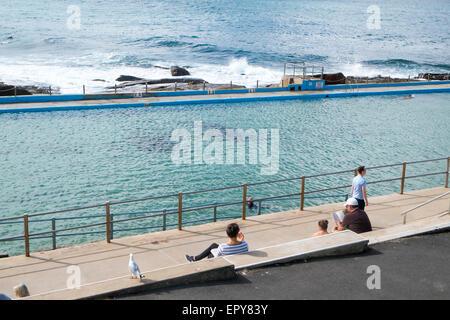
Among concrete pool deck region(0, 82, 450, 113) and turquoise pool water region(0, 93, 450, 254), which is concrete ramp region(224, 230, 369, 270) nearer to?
turquoise pool water region(0, 93, 450, 254)

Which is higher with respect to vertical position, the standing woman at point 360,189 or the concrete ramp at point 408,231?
the standing woman at point 360,189

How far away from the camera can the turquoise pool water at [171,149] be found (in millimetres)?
16062

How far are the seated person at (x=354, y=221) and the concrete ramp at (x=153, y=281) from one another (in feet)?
11.1

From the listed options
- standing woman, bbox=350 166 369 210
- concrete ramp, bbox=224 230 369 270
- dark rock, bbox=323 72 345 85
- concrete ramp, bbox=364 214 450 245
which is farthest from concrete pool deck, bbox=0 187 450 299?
dark rock, bbox=323 72 345 85

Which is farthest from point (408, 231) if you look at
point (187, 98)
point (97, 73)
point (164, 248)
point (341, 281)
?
point (97, 73)

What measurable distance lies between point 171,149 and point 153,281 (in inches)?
588

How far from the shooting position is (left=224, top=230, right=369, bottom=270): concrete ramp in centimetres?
785

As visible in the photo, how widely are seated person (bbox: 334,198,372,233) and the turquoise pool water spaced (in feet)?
14.8

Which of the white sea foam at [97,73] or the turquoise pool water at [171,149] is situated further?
the white sea foam at [97,73]

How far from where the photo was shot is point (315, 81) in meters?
36.0

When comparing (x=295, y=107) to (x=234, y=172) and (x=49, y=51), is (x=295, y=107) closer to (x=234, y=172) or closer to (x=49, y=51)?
(x=234, y=172)

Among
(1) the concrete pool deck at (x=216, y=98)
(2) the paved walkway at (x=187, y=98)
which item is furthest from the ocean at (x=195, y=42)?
(1) the concrete pool deck at (x=216, y=98)

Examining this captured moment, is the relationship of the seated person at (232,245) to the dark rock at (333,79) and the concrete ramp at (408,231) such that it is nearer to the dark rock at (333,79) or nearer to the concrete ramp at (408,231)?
the concrete ramp at (408,231)
